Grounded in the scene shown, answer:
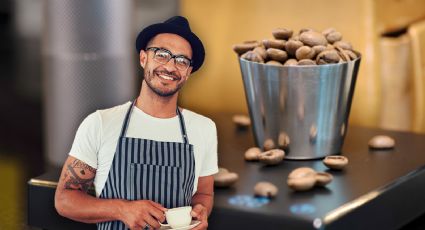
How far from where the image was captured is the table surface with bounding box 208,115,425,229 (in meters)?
1.38

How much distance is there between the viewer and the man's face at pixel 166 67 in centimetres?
96

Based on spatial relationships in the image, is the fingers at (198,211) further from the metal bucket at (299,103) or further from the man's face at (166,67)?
the metal bucket at (299,103)

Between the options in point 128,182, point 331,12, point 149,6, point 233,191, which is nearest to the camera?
point 128,182

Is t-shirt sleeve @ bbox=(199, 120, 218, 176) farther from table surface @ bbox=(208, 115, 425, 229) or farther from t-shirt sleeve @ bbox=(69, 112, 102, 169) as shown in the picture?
table surface @ bbox=(208, 115, 425, 229)

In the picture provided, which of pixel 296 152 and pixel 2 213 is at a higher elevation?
pixel 296 152

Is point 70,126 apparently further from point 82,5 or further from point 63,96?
point 82,5

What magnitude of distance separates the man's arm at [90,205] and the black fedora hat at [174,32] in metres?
0.15

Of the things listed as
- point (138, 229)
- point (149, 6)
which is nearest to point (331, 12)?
point (138, 229)

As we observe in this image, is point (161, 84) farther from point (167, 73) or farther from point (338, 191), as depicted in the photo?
point (338, 191)

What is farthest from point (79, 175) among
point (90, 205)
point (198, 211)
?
point (198, 211)

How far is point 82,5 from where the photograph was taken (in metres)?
1.69

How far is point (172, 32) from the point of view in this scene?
0.96 meters

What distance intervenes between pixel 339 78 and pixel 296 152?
A: 15 centimetres

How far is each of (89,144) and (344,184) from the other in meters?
0.62
